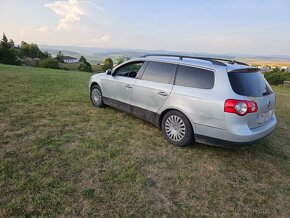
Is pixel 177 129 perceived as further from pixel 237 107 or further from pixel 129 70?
pixel 129 70

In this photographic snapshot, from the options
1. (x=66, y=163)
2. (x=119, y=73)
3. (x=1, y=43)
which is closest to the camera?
(x=66, y=163)

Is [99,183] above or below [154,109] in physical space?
below

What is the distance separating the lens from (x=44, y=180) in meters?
3.07

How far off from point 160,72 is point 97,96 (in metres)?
2.37

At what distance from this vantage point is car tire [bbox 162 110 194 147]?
424cm

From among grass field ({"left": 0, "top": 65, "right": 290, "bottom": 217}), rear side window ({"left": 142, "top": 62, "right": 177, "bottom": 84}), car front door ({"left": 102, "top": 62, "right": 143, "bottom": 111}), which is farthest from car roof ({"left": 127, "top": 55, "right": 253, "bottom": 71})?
grass field ({"left": 0, "top": 65, "right": 290, "bottom": 217})

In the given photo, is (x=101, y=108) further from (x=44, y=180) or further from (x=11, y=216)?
(x=11, y=216)

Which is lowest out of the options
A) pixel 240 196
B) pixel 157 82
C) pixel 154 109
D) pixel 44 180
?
pixel 240 196

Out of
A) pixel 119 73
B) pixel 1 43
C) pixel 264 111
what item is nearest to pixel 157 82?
pixel 119 73

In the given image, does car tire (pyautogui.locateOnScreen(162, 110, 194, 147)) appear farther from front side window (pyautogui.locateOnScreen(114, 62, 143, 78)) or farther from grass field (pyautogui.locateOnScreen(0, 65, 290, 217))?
front side window (pyautogui.locateOnScreen(114, 62, 143, 78))

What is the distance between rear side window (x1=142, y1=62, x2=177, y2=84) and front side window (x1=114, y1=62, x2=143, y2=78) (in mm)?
353

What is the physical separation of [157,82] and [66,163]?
2296 millimetres

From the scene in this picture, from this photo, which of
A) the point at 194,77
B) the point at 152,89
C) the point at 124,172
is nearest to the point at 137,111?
the point at 152,89

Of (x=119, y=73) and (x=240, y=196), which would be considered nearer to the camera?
(x=240, y=196)
